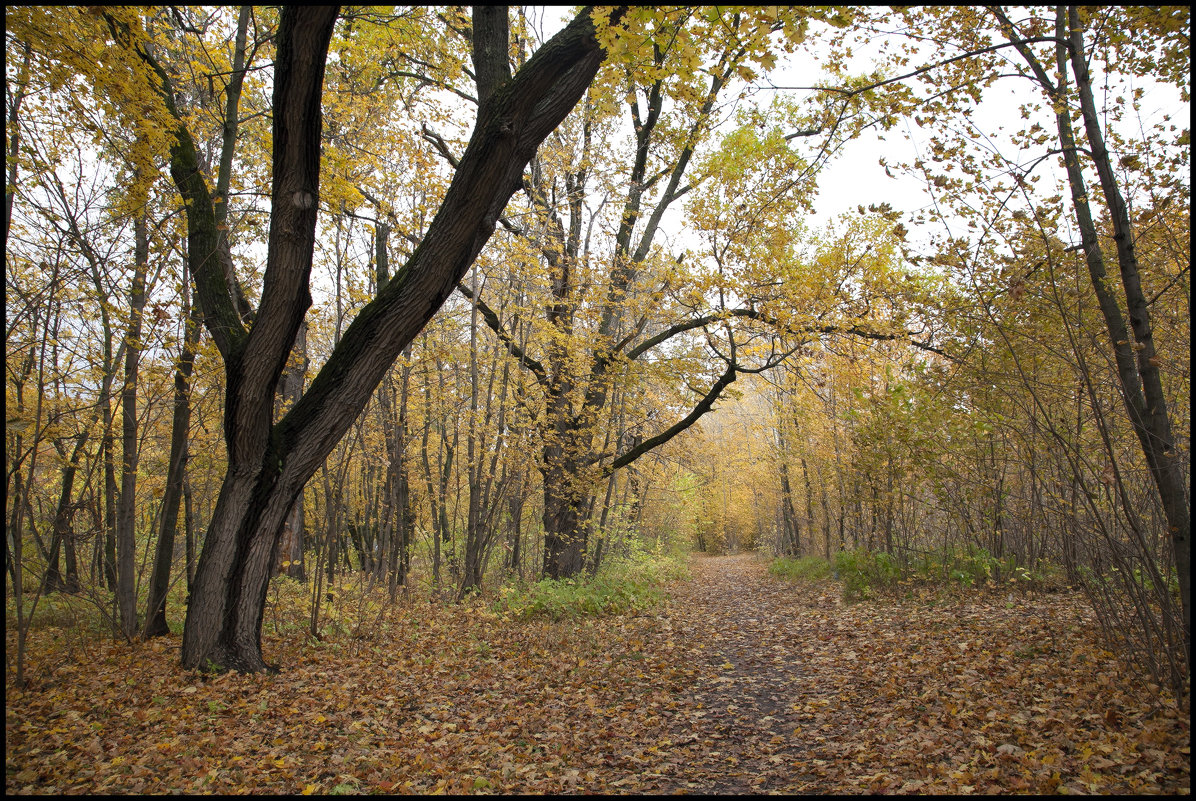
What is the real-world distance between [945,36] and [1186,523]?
3767mm

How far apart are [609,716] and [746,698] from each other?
140cm

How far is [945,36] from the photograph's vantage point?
436 centimetres

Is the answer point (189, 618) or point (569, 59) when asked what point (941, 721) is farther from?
point (189, 618)

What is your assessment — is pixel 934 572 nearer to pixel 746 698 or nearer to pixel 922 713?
pixel 746 698

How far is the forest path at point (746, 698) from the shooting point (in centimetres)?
375

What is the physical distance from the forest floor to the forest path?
28mm

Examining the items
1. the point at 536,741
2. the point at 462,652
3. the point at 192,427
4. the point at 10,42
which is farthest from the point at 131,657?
the point at 10,42

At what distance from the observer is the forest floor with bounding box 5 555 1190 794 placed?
3.34 meters

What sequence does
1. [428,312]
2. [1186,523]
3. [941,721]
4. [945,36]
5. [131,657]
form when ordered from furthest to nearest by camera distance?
[131,657]
[428,312]
[945,36]
[941,721]
[1186,523]

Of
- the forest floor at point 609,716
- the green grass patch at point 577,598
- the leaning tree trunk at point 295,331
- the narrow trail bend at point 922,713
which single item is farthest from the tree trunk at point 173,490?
the narrow trail bend at point 922,713

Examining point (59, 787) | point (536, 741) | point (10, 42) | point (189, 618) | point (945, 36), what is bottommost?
point (536, 741)

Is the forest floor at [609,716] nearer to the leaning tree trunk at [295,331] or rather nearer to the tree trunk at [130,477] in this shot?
the tree trunk at [130,477]

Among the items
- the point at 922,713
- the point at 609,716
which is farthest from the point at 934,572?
the point at 609,716

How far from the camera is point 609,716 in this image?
4793 mm
